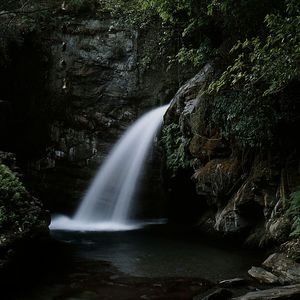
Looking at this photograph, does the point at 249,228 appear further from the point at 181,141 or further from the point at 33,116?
the point at 33,116

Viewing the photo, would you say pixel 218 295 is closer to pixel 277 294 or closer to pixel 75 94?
pixel 277 294

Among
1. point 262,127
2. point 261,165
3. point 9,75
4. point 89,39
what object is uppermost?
point 89,39

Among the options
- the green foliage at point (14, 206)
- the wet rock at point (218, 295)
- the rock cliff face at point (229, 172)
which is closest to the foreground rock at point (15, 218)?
the green foliage at point (14, 206)

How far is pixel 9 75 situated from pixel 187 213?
30.8 feet

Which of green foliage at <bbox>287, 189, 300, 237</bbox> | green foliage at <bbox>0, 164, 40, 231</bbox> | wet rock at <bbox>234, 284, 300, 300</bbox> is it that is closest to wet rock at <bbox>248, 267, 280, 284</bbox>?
wet rock at <bbox>234, 284, 300, 300</bbox>

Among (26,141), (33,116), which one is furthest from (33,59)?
(26,141)

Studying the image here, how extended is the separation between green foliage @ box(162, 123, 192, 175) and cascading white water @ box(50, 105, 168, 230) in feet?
5.27

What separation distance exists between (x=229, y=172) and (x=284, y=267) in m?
3.79

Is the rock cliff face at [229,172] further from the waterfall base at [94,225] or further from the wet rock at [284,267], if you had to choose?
the waterfall base at [94,225]

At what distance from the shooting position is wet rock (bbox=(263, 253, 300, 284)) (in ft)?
20.2

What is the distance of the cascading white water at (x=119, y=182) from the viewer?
47.8ft

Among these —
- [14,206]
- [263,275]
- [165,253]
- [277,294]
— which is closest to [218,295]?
[277,294]

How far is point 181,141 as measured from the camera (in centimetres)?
1245

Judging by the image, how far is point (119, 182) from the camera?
15.0 meters
